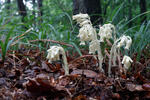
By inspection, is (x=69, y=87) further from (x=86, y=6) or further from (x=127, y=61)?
(x=86, y=6)

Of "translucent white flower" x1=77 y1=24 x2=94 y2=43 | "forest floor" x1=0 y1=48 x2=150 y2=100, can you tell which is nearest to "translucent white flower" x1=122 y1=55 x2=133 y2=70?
"forest floor" x1=0 y1=48 x2=150 y2=100

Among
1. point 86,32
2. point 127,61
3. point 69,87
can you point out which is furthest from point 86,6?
point 69,87

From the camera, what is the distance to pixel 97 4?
3.75m

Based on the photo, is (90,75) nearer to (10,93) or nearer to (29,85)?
(29,85)

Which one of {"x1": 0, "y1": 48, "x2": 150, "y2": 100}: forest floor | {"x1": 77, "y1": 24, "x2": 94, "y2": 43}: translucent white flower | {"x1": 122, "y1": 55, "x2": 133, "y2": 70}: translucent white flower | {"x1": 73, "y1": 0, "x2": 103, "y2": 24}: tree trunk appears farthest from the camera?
{"x1": 73, "y1": 0, "x2": 103, "y2": 24}: tree trunk

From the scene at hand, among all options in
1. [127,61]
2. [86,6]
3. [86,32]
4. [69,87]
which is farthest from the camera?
[86,6]

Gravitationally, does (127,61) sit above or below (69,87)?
above

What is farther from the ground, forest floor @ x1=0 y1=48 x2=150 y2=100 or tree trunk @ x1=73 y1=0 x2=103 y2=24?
tree trunk @ x1=73 y1=0 x2=103 y2=24

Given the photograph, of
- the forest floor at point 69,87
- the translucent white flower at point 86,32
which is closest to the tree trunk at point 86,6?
the translucent white flower at point 86,32

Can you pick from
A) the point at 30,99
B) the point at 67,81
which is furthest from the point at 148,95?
the point at 30,99

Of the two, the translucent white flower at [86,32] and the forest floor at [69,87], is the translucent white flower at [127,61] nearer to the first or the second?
the forest floor at [69,87]

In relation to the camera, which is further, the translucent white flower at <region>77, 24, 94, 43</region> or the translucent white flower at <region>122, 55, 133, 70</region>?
the translucent white flower at <region>77, 24, 94, 43</region>

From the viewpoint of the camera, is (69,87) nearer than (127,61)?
Yes

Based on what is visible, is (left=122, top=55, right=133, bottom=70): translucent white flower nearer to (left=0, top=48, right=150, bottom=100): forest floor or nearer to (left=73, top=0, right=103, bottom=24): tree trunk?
(left=0, top=48, right=150, bottom=100): forest floor
